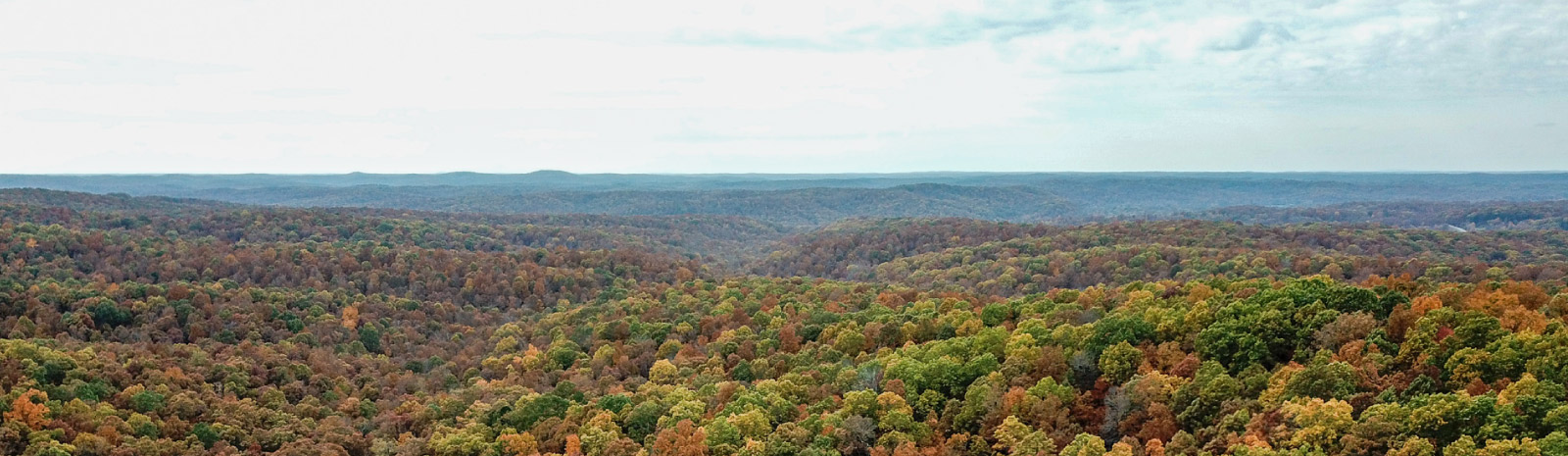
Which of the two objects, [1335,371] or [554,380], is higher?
[1335,371]

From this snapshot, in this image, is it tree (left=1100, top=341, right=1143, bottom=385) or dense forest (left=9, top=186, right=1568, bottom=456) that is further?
tree (left=1100, top=341, right=1143, bottom=385)

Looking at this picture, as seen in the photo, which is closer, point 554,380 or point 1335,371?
point 1335,371

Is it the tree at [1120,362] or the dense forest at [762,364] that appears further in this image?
the tree at [1120,362]

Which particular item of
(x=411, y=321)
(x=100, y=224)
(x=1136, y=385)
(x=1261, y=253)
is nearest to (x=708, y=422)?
(x=1136, y=385)

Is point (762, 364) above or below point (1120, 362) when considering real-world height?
below

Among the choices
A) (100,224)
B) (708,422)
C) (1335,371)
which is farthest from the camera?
(100,224)

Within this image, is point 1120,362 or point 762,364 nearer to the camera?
point 1120,362

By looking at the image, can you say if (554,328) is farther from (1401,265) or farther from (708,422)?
(1401,265)

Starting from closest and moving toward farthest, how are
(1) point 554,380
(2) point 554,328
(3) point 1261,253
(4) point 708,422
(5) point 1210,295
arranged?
(4) point 708,422, (5) point 1210,295, (1) point 554,380, (2) point 554,328, (3) point 1261,253
